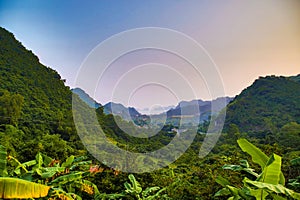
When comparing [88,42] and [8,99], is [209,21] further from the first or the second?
[8,99]

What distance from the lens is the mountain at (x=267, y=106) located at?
66.6 ft

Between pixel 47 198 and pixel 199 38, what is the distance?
6573 mm

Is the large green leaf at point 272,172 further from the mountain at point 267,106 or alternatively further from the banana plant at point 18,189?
the mountain at point 267,106

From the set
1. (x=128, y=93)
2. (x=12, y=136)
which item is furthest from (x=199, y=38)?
(x=12, y=136)

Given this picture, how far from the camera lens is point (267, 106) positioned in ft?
77.4

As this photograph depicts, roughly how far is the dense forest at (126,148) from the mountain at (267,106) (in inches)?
3.4

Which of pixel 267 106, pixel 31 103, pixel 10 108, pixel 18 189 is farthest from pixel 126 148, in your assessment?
pixel 267 106

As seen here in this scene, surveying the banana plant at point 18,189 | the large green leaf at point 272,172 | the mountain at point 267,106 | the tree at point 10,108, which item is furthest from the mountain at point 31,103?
the mountain at point 267,106

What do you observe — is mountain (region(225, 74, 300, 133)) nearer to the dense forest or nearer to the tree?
the dense forest

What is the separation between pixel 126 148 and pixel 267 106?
20671 mm

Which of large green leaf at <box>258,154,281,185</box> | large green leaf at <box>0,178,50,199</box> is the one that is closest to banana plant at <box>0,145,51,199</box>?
large green leaf at <box>0,178,50,199</box>

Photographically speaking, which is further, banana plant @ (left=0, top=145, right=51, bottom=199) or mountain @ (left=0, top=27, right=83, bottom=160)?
mountain @ (left=0, top=27, right=83, bottom=160)

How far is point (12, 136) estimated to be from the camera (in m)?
11.8

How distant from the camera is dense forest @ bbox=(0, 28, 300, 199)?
2488mm
